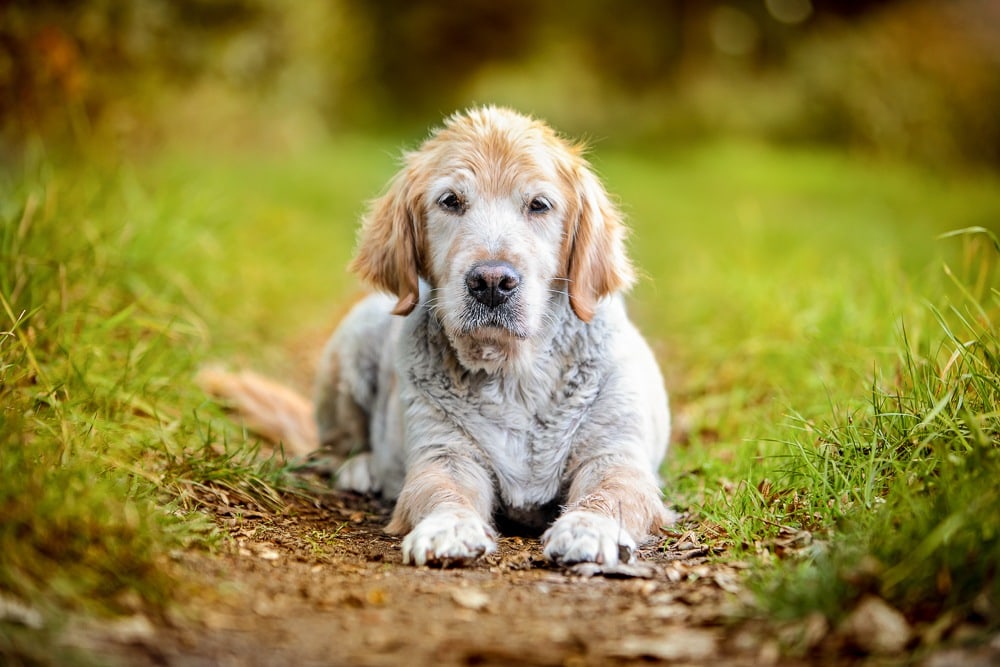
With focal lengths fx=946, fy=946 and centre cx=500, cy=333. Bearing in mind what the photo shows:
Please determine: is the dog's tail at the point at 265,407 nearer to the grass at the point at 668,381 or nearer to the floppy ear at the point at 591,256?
the grass at the point at 668,381

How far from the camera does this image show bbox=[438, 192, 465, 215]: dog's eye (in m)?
4.23

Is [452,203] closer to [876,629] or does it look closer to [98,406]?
[98,406]

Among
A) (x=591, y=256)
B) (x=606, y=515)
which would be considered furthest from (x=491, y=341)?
(x=606, y=515)

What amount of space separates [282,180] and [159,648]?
1132 cm

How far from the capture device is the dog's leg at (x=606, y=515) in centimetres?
352

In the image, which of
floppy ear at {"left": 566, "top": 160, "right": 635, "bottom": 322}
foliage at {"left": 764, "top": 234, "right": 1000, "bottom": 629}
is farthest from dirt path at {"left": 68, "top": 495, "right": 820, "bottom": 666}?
floppy ear at {"left": 566, "top": 160, "right": 635, "bottom": 322}

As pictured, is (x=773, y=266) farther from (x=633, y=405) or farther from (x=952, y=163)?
(x=952, y=163)

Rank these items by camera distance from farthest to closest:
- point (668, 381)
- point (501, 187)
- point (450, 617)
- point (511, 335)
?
point (668, 381) < point (501, 187) < point (511, 335) < point (450, 617)

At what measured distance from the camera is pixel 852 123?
1769 cm

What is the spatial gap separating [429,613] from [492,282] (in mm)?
1448

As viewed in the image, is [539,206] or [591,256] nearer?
[539,206]

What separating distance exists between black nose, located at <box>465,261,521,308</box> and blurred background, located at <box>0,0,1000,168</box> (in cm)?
406

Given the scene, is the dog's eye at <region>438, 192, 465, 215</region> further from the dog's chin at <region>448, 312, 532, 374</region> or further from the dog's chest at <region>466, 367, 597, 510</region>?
the dog's chest at <region>466, 367, 597, 510</region>

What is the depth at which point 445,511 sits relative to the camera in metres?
3.76
